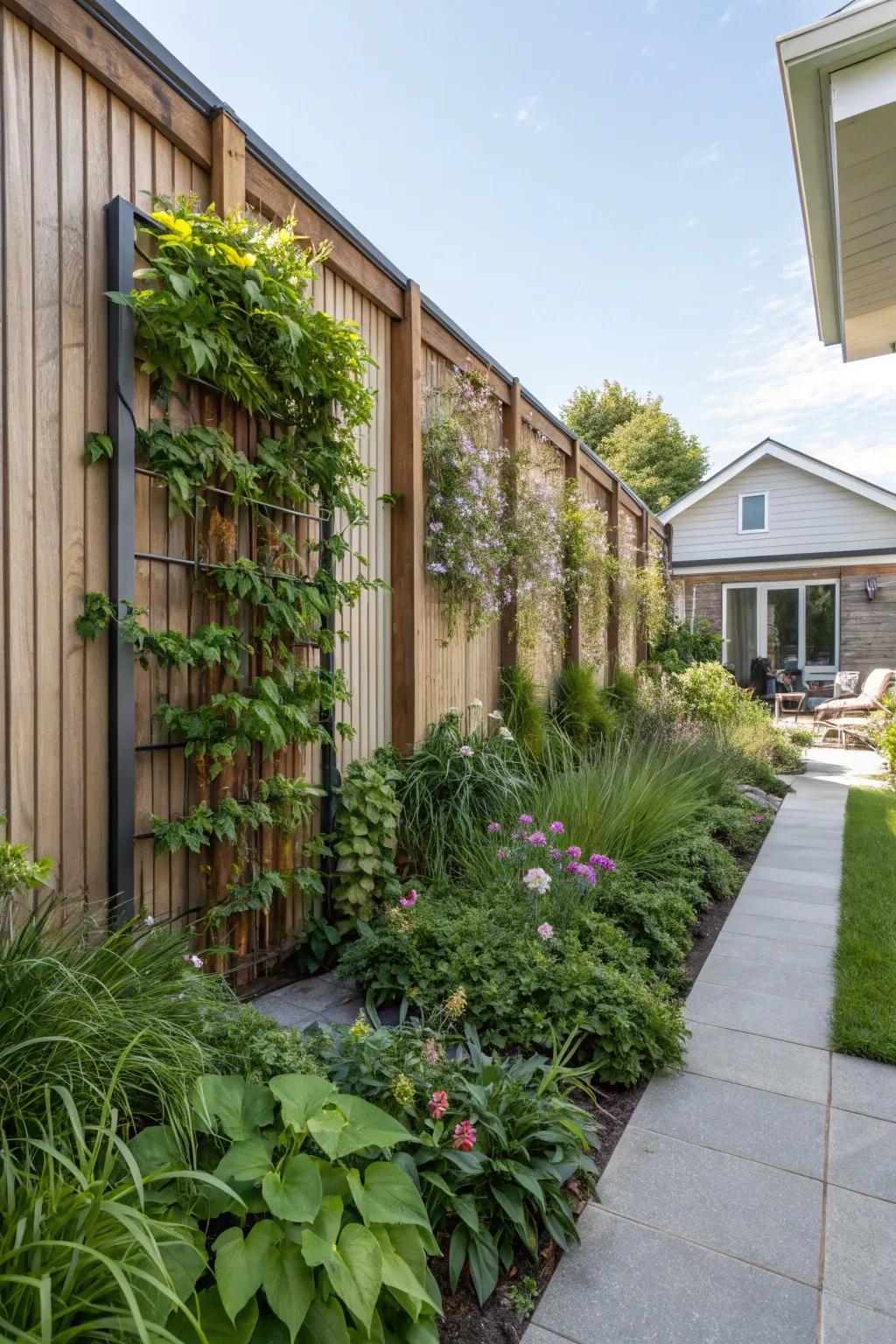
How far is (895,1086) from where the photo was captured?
2029 millimetres

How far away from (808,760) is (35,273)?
8.30 m

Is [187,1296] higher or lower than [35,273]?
lower

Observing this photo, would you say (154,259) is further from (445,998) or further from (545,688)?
(545,688)

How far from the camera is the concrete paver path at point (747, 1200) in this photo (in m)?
1.30

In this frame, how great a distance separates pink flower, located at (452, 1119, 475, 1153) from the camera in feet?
4.84

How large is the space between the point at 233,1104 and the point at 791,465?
12828mm

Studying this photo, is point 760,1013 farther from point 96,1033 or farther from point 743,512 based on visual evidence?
point 743,512

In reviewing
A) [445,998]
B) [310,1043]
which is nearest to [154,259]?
[310,1043]

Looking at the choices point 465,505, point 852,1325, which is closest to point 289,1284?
point 852,1325

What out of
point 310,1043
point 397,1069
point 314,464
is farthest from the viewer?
point 314,464

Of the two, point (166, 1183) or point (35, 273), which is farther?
point (35, 273)

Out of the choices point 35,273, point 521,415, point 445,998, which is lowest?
point 445,998

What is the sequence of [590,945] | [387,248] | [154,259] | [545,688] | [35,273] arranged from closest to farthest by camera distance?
[35,273] < [154,259] < [590,945] < [387,248] < [545,688]

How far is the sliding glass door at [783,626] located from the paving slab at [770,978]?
30.5 feet
